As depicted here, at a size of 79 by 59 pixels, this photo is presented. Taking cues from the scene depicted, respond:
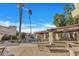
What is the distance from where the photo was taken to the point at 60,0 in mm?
5488

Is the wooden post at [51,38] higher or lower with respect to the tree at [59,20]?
lower

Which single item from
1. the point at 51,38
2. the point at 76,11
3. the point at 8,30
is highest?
the point at 76,11

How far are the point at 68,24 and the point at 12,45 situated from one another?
827mm

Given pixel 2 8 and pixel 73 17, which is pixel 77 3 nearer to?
pixel 73 17

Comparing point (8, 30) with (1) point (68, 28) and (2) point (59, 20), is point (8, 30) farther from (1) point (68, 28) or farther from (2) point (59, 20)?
(1) point (68, 28)

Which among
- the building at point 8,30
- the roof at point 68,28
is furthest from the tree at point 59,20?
the building at point 8,30

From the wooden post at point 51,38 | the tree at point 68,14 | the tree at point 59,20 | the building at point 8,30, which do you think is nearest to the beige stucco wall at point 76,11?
the tree at point 68,14

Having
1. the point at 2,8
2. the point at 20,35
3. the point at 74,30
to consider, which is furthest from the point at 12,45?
the point at 74,30

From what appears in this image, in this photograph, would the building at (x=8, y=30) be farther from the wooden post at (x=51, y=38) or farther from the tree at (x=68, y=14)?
the tree at (x=68, y=14)

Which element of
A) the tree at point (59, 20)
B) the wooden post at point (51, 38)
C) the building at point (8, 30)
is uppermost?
the tree at point (59, 20)

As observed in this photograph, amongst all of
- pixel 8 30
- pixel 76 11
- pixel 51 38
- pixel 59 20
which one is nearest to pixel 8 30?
pixel 8 30

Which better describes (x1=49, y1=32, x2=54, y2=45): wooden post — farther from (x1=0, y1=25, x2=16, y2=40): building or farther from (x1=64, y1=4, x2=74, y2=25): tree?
(x1=0, y1=25, x2=16, y2=40): building

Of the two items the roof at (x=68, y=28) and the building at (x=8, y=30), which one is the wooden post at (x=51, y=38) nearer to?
the roof at (x=68, y=28)

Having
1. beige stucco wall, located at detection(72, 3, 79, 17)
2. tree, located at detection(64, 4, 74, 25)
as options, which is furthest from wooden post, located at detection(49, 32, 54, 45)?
beige stucco wall, located at detection(72, 3, 79, 17)
